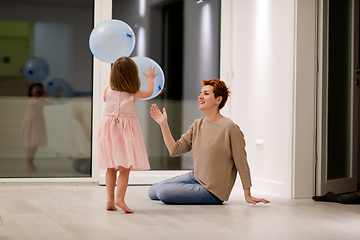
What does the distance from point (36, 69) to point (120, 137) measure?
1.75 meters

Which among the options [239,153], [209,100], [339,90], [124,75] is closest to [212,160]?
[239,153]

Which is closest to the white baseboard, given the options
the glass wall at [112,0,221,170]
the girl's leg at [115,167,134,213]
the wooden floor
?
the wooden floor

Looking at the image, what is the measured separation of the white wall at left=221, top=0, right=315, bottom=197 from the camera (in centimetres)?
348

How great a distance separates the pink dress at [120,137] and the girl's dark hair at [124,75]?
0.04m

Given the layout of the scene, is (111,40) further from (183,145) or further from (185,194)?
(185,194)

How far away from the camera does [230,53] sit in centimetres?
437

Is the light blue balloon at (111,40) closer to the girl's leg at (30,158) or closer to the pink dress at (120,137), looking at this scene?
the pink dress at (120,137)

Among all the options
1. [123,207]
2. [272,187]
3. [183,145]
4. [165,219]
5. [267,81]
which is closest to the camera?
[165,219]

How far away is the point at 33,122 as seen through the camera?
13.1ft

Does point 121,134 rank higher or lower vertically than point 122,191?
higher

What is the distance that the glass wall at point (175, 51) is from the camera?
425cm

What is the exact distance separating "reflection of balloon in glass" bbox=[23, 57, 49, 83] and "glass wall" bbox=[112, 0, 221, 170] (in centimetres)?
78

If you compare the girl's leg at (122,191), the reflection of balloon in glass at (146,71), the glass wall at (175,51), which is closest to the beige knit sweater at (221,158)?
the reflection of balloon in glass at (146,71)

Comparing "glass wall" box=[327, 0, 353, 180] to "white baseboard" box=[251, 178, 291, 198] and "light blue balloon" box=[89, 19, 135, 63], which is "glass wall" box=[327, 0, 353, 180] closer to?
"white baseboard" box=[251, 178, 291, 198]
